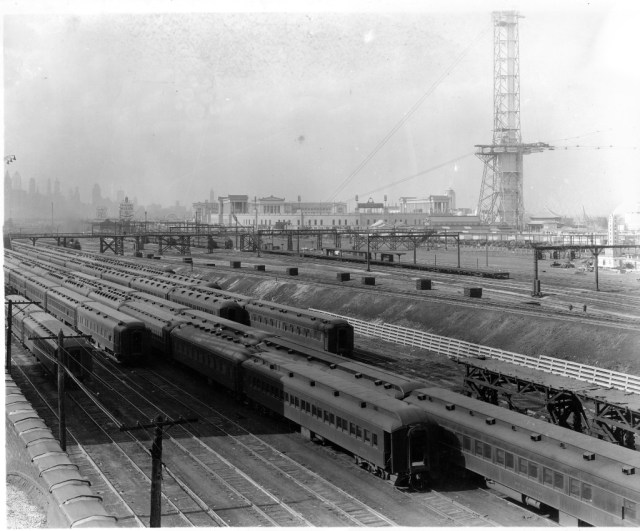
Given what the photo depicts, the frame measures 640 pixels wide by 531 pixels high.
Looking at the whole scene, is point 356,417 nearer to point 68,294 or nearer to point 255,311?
point 255,311

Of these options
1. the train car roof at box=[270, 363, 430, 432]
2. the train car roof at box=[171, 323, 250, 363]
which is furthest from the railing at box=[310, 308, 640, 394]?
the train car roof at box=[171, 323, 250, 363]

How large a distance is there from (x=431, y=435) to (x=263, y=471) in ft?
20.1

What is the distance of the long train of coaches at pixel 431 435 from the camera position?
64.0 ft

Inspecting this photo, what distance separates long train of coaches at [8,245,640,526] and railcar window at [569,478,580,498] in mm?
28

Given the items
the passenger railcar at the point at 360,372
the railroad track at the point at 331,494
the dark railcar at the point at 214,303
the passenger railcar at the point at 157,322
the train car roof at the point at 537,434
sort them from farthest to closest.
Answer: the dark railcar at the point at 214,303
the passenger railcar at the point at 157,322
the passenger railcar at the point at 360,372
the railroad track at the point at 331,494
the train car roof at the point at 537,434

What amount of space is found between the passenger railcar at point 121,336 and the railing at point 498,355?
59.9 feet

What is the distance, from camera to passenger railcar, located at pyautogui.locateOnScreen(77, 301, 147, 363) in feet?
139

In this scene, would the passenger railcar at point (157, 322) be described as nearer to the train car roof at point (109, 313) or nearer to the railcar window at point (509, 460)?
the train car roof at point (109, 313)

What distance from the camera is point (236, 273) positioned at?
93688mm

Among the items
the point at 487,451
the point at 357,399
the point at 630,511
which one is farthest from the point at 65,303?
the point at 630,511

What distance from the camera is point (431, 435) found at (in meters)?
23.7

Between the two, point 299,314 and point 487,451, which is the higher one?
point 299,314

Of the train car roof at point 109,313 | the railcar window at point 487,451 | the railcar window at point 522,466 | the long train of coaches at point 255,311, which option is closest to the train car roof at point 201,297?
the long train of coaches at point 255,311

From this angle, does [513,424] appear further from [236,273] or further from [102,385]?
[236,273]
